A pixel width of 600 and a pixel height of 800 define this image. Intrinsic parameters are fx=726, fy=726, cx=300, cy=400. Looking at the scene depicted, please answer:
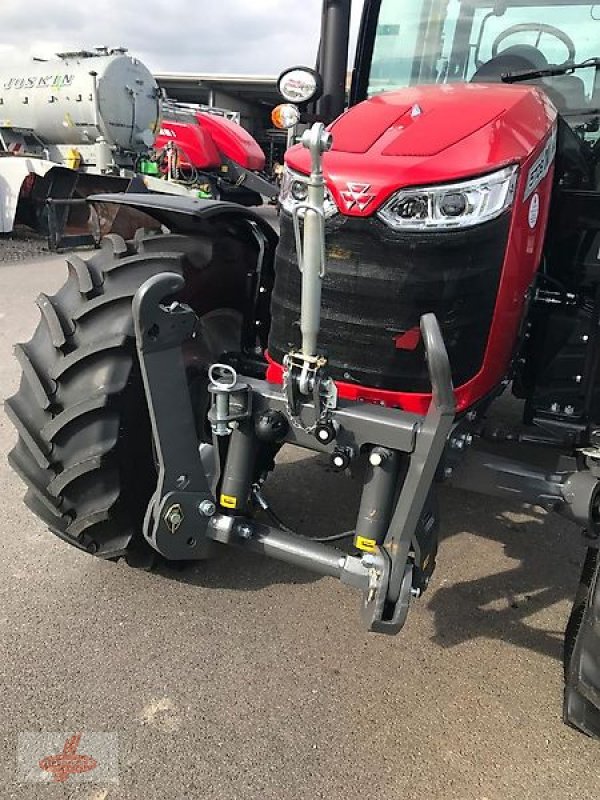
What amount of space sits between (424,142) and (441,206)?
0.21m

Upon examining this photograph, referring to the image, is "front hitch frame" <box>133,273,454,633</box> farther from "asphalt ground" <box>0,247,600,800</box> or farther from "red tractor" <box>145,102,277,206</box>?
"red tractor" <box>145,102,277,206</box>

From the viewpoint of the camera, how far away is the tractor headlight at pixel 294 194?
2035 mm

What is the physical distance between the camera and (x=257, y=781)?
1917mm

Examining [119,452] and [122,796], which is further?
[119,452]

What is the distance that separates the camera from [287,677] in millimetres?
2283

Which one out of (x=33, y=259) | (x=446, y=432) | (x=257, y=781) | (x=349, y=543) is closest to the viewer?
(x=446, y=432)

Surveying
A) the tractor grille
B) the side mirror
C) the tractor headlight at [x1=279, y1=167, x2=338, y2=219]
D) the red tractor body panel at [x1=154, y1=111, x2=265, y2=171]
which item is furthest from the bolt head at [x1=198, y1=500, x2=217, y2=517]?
the red tractor body panel at [x1=154, y1=111, x2=265, y2=171]

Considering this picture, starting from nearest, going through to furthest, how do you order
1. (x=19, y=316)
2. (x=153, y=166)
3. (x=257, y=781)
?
1. (x=257, y=781)
2. (x=19, y=316)
3. (x=153, y=166)

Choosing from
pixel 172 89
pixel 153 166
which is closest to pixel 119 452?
pixel 153 166

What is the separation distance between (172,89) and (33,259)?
23180 millimetres

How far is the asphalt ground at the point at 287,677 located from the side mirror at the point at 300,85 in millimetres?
1762

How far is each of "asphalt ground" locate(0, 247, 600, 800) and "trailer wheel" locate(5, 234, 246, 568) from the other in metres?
0.32

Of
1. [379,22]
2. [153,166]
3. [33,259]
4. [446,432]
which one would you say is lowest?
[33,259]

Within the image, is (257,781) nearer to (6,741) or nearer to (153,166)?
(6,741)
